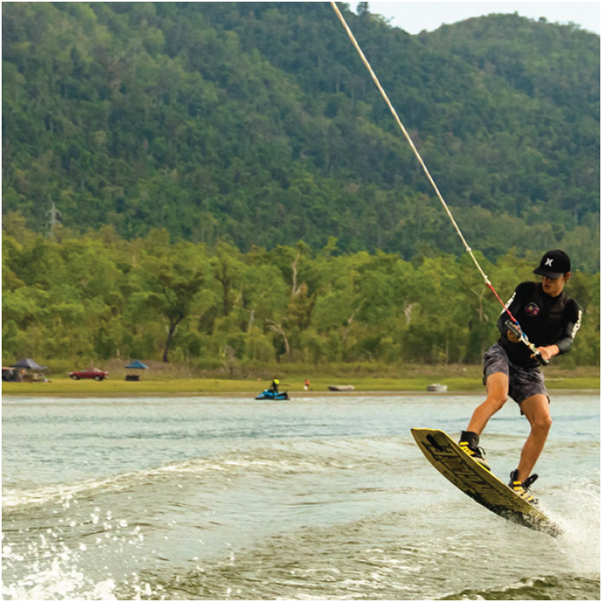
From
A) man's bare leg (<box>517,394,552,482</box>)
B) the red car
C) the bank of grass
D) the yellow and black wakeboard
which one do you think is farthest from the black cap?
the red car

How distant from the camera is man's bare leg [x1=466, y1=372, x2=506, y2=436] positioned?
35.1ft

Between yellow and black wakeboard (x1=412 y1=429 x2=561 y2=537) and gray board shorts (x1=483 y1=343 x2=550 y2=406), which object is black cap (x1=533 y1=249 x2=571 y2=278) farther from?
yellow and black wakeboard (x1=412 y1=429 x2=561 y2=537)

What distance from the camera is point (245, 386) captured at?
71.6 meters

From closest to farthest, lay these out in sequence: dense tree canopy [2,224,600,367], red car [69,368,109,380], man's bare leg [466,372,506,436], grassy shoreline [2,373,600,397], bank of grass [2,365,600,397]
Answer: man's bare leg [466,372,506,436]
grassy shoreline [2,373,600,397]
bank of grass [2,365,600,397]
red car [69,368,109,380]
dense tree canopy [2,224,600,367]

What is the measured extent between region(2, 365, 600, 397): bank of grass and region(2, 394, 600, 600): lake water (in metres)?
39.8

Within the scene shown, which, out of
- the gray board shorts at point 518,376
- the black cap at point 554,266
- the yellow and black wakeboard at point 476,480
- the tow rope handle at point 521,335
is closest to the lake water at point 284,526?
the yellow and black wakeboard at point 476,480

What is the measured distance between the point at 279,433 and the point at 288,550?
21.5 m

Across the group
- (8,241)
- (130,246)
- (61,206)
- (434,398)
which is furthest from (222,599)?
(61,206)

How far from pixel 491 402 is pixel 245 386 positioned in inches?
2412

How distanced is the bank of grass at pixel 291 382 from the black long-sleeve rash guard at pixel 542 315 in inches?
2117

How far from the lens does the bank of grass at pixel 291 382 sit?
66250 millimetres

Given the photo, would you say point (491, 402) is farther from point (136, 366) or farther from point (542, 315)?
point (136, 366)

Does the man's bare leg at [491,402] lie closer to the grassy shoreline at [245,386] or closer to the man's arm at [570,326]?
the man's arm at [570,326]

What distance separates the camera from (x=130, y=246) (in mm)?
124125
